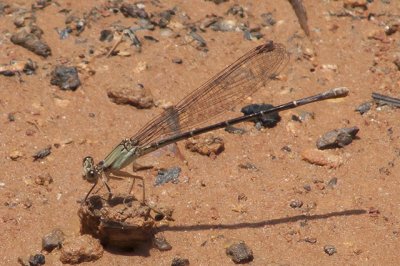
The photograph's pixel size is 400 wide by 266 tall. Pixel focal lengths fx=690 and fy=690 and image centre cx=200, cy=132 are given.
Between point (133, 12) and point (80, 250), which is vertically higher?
point (133, 12)

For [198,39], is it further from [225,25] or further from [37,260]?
[37,260]

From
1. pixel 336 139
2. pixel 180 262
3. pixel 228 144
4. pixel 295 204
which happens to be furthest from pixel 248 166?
pixel 180 262

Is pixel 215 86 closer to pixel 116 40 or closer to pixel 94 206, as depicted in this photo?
pixel 116 40

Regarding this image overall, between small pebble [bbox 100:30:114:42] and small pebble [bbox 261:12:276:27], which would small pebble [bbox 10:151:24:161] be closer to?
small pebble [bbox 100:30:114:42]

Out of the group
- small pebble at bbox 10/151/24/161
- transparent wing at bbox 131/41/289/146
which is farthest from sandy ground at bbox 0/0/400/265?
transparent wing at bbox 131/41/289/146

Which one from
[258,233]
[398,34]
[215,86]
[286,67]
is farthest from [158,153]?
[398,34]

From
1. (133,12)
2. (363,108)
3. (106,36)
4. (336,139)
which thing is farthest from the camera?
(133,12)

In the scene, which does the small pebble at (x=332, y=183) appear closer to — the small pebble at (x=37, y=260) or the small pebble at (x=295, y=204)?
the small pebble at (x=295, y=204)
